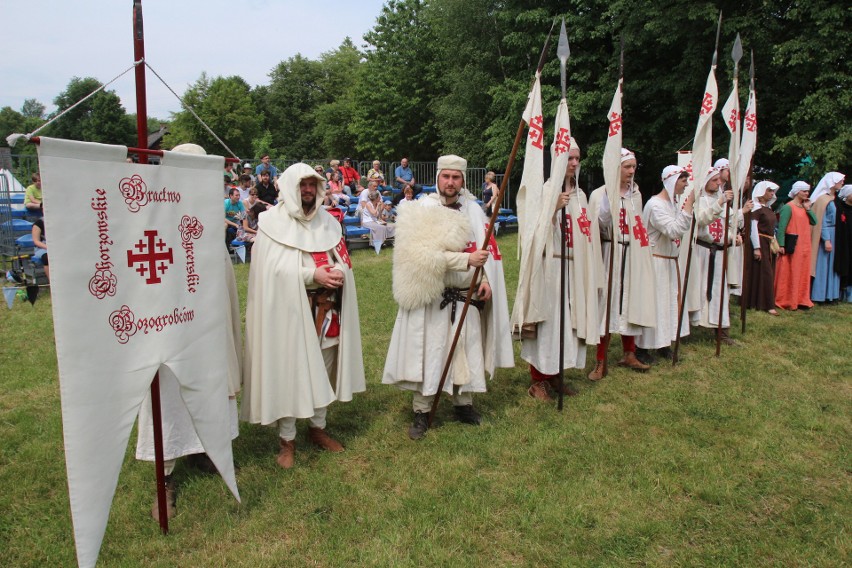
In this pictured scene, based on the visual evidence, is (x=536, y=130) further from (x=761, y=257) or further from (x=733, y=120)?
(x=761, y=257)

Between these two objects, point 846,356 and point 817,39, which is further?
point 817,39

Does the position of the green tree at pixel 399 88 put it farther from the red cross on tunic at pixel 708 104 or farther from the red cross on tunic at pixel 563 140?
the red cross on tunic at pixel 563 140

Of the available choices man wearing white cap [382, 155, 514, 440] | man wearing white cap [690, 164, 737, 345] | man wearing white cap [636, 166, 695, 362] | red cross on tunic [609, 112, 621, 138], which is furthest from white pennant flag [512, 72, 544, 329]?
man wearing white cap [690, 164, 737, 345]

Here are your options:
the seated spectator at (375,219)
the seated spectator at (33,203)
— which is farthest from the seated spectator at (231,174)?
the seated spectator at (33,203)

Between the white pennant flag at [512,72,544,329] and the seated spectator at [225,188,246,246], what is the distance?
322 inches

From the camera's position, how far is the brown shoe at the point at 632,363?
→ 638cm

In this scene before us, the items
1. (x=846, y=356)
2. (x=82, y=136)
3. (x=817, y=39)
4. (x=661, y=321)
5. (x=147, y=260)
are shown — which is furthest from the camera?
(x=82, y=136)

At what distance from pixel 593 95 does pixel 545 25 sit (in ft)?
13.3

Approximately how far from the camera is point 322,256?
14.3 feet

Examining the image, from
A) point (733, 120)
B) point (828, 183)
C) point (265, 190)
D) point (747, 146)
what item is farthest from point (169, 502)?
point (828, 183)

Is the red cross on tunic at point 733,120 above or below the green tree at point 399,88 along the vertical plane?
below

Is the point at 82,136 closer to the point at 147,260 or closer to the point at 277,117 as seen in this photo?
the point at 277,117

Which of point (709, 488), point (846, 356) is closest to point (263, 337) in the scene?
point (709, 488)

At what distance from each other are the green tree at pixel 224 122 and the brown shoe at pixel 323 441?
4539 cm
